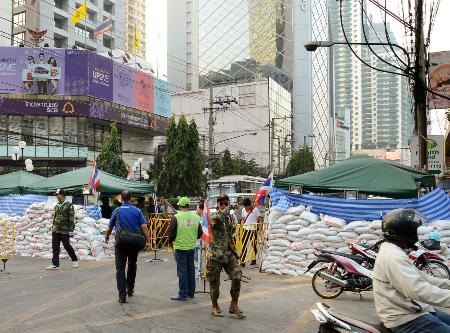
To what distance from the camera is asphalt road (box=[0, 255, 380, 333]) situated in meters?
6.66

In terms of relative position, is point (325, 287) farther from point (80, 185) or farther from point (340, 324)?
point (80, 185)

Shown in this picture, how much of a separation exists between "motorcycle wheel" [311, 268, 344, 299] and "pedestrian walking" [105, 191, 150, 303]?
3048mm

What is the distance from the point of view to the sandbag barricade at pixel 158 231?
1652cm

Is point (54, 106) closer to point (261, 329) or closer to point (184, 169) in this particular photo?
point (184, 169)

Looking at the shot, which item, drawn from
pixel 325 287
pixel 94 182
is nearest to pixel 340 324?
pixel 325 287

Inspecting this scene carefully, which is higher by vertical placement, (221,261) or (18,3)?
(18,3)

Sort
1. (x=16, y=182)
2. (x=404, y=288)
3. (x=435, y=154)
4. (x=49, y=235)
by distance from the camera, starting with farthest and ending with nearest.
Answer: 1. (x=16, y=182)
2. (x=49, y=235)
3. (x=435, y=154)
4. (x=404, y=288)

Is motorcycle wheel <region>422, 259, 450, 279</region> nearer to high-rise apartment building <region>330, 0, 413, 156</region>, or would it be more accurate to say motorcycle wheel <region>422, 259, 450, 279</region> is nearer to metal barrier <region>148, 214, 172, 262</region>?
metal barrier <region>148, 214, 172, 262</region>

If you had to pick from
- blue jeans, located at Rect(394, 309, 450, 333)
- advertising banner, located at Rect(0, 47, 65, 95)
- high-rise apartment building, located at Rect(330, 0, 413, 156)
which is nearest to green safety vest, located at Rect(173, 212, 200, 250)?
blue jeans, located at Rect(394, 309, 450, 333)

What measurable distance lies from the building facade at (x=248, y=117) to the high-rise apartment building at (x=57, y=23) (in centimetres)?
2305

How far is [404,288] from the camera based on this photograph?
3.28m

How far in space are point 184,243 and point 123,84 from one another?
160ft

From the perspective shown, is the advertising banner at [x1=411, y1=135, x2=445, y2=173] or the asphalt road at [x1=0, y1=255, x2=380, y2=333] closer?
A: the asphalt road at [x1=0, y1=255, x2=380, y2=333]

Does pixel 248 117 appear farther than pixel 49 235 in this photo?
Yes
